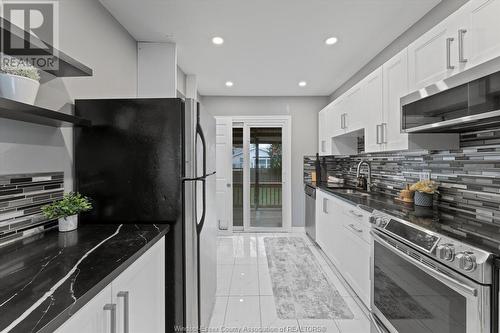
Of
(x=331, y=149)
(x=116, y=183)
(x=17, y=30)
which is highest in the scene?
(x=17, y=30)

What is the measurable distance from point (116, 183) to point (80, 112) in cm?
54

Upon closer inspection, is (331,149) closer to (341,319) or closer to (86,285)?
(341,319)

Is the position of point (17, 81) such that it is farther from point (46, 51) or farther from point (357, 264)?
point (357, 264)

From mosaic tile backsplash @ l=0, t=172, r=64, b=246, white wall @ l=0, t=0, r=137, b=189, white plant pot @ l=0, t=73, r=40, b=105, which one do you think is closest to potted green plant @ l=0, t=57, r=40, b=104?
white plant pot @ l=0, t=73, r=40, b=105

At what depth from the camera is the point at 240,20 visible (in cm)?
226

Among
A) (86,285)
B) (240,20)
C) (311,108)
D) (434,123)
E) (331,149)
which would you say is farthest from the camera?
(311,108)

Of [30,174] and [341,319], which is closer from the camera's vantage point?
[30,174]

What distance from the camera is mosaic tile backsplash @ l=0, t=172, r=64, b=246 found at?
1241mm

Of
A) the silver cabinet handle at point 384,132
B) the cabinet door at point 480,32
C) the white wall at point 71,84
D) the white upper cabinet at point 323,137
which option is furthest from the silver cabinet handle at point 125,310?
the white upper cabinet at point 323,137

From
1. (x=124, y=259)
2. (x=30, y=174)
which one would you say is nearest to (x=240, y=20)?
(x=30, y=174)

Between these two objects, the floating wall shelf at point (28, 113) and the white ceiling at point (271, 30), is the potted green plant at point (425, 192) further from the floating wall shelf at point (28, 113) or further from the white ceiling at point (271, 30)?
the floating wall shelf at point (28, 113)

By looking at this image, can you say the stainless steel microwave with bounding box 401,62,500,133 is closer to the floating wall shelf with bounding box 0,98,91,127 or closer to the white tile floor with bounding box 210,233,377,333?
the white tile floor with bounding box 210,233,377,333

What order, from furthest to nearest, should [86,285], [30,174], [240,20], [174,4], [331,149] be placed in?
1. [331,149]
2. [240,20]
3. [174,4]
4. [30,174]
5. [86,285]

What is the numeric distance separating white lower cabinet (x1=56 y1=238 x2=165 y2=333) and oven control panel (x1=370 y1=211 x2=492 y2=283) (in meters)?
1.46
